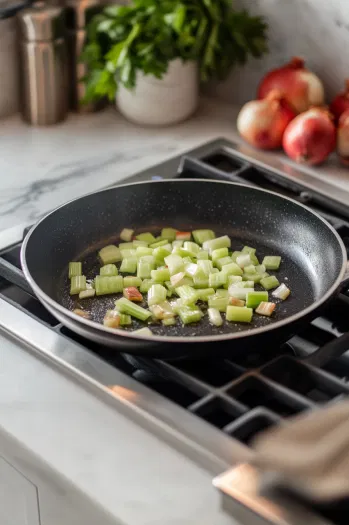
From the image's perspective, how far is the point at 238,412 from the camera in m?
0.83

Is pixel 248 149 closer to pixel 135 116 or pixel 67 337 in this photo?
pixel 135 116

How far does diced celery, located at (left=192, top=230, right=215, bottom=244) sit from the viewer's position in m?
1.17

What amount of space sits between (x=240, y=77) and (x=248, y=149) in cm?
24

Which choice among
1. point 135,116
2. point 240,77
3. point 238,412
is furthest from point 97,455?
point 240,77

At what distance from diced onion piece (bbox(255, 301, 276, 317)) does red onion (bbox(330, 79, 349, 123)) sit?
49 centimetres

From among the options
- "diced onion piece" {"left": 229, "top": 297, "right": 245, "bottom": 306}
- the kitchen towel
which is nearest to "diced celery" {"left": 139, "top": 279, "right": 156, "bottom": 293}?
"diced onion piece" {"left": 229, "top": 297, "right": 245, "bottom": 306}

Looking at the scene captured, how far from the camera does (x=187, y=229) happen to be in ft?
3.98

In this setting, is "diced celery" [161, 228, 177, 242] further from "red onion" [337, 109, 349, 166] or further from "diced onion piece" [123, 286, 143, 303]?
"red onion" [337, 109, 349, 166]

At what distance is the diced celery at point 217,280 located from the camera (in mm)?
1063

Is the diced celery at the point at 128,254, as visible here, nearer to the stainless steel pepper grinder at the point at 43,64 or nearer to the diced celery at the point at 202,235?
the diced celery at the point at 202,235

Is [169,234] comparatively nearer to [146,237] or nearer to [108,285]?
[146,237]

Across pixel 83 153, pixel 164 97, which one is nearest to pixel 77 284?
pixel 83 153

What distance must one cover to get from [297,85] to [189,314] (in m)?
0.56

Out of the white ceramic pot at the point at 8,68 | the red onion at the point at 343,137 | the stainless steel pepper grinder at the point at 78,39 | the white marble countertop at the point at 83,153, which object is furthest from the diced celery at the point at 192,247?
the white ceramic pot at the point at 8,68
